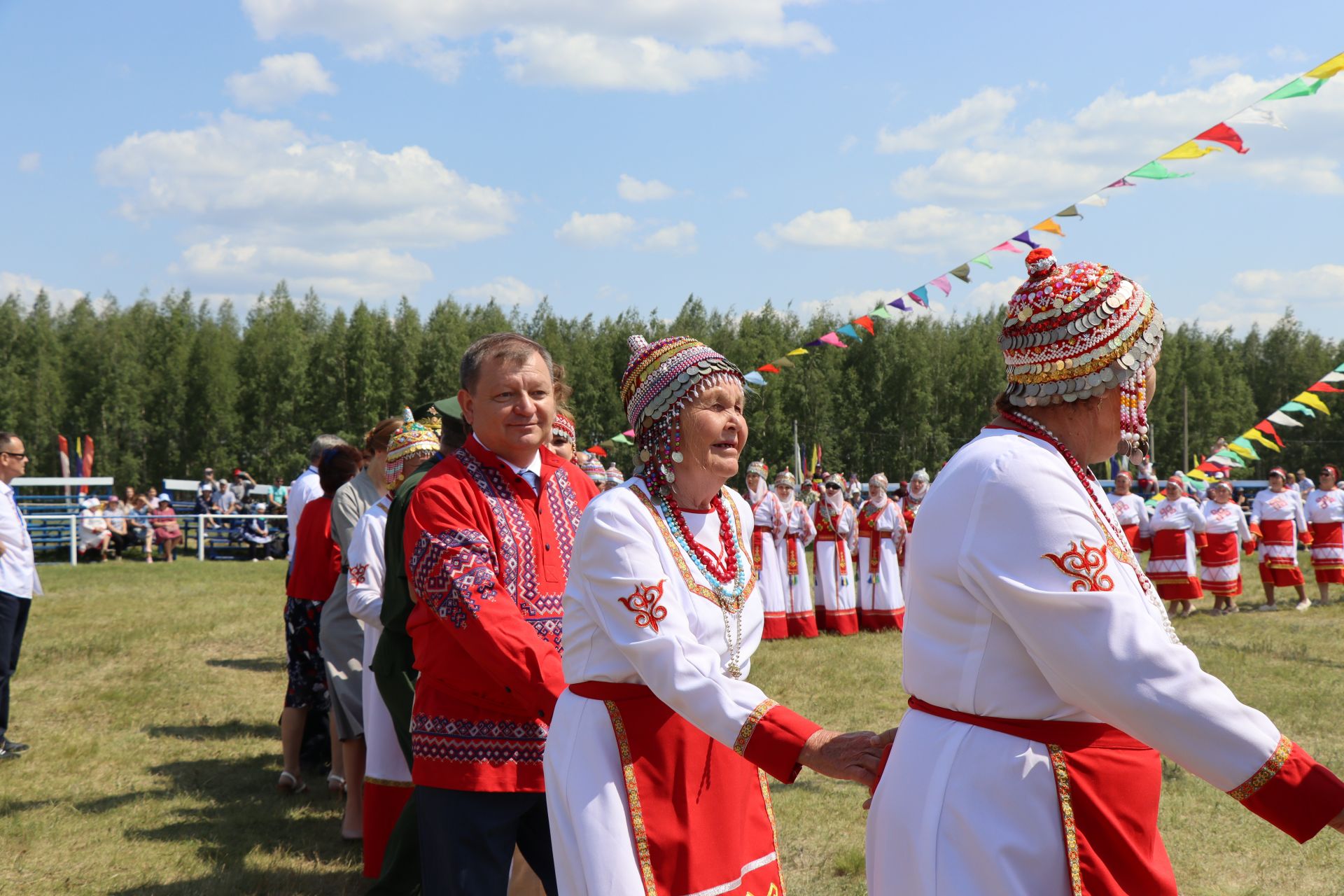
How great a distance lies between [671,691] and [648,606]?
0.63 ft

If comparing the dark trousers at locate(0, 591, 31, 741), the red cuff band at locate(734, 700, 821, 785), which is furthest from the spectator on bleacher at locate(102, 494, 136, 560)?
the red cuff band at locate(734, 700, 821, 785)

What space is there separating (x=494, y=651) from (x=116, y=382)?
1906 inches

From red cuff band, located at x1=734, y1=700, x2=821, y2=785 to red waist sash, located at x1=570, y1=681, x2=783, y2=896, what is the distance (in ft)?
0.87

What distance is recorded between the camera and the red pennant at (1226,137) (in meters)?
8.46

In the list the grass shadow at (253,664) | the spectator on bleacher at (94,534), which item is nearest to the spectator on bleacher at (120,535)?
the spectator on bleacher at (94,534)

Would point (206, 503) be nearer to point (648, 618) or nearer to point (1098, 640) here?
point (648, 618)

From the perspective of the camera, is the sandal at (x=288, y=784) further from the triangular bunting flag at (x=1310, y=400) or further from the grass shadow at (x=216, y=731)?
the triangular bunting flag at (x=1310, y=400)

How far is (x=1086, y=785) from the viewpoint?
6.50 ft

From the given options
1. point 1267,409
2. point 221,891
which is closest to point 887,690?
point 221,891

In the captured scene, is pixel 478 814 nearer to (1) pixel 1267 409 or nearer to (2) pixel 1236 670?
(2) pixel 1236 670

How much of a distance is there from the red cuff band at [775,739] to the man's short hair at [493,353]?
1434 mm

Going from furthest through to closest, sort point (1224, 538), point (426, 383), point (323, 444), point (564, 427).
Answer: point (426, 383) < point (1224, 538) < point (323, 444) < point (564, 427)

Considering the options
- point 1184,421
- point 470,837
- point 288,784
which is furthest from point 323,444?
point 1184,421

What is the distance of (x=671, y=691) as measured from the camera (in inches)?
96.8
